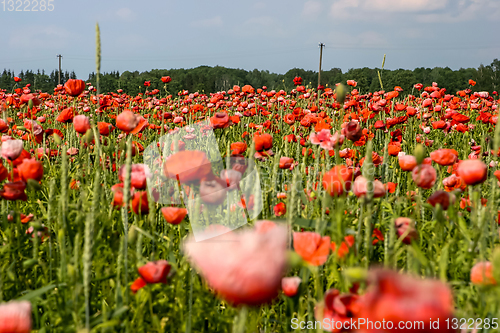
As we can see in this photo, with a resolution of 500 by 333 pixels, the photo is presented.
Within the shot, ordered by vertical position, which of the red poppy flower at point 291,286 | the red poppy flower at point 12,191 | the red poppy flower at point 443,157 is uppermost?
the red poppy flower at point 443,157

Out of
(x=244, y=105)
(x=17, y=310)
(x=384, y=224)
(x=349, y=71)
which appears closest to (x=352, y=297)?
(x=17, y=310)

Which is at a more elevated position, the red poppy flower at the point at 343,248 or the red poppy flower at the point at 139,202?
the red poppy flower at the point at 139,202

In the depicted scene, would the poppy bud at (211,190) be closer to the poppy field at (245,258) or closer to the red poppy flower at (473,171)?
the poppy field at (245,258)

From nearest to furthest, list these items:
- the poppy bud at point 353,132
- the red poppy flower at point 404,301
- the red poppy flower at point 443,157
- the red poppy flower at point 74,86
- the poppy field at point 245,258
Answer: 1. the red poppy flower at point 404,301
2. the poppy field at point 245,258
3. the red poppy flower at point 443,157
4. the poppy bud at point 353,132
5. the red poppy flower at point 74,86

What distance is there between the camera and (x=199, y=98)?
8023 mm

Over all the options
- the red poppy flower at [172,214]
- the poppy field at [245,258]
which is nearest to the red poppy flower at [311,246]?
the poppy field at [245,258]

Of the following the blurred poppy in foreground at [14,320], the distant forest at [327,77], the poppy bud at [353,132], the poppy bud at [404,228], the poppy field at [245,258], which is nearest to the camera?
the poppy field at [245,258]

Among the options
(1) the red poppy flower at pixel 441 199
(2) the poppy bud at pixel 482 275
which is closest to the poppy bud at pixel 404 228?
(1) the red poppy flower at pixel 441 199

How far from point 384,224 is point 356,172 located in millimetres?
301

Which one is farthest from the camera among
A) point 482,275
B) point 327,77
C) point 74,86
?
point 327,77

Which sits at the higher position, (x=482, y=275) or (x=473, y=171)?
(x=473, y=171)

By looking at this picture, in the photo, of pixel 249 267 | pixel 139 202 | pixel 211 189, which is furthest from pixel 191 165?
pixel 249 267

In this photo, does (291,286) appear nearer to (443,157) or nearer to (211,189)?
(211,189)

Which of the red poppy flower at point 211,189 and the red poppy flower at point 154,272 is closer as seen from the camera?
the red poppy flower at point 154,272
